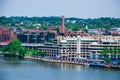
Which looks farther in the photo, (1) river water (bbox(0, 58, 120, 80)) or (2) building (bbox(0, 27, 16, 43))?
(2) building (bbox(0, 27, 16, 43))

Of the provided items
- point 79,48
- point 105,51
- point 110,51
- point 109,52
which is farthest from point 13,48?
point 109,52

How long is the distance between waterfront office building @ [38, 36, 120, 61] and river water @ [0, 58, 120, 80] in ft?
12.7

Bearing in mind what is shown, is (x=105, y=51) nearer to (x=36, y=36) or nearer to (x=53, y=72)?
(x=53, y=72)

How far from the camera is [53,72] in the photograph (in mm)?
20312

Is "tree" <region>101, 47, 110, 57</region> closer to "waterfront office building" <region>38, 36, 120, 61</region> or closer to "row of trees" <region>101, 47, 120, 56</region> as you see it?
"row of trees" <region>101, 47, 120, 56</region>

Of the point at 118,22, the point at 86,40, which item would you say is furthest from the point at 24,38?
the point at 118,22

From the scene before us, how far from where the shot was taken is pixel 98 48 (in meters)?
27.4

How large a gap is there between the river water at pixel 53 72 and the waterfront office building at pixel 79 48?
3.87 meters

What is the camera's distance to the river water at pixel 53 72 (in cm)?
1861

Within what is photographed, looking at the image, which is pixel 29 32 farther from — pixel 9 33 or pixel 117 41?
pixel 117 41

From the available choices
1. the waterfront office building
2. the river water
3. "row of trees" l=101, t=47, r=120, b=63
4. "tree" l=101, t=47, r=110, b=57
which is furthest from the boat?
the waterfront office building

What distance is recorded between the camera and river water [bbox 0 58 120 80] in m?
18.6

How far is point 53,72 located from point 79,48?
736 cm

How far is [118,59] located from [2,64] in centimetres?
391
